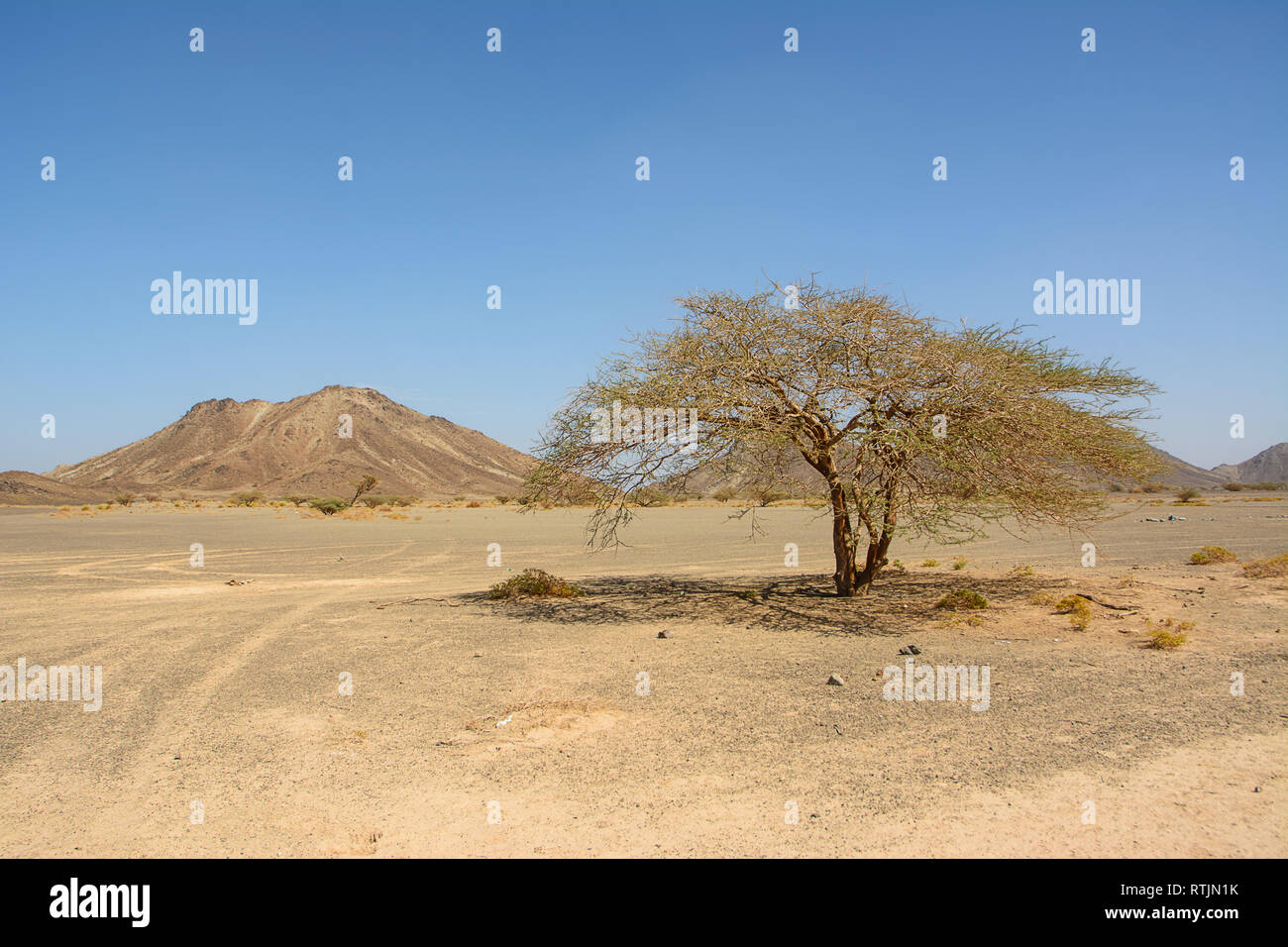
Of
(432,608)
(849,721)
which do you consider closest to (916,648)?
(849,721)

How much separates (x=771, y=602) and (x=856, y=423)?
372 centimetres

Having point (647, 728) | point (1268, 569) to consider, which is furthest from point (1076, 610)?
point (647, 728)

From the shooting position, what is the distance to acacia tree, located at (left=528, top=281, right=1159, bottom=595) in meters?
10.7

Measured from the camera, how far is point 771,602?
13.5 m

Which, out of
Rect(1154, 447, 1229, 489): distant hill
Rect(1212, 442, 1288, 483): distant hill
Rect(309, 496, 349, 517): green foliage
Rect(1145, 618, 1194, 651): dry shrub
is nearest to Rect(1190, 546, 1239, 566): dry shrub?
Rect(1145, 618, 1194, 651): dry shrub

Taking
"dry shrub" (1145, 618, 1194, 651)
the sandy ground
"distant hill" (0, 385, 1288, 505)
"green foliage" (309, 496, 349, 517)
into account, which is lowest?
the sandy ground

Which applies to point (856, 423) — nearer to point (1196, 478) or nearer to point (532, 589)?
point (532, 589)

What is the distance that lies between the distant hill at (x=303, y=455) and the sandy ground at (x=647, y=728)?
9714 centimetres

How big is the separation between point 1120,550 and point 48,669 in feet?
80.7

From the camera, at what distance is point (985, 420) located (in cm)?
1048

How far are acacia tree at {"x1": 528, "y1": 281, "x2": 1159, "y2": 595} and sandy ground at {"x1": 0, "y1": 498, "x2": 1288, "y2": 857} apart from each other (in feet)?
6.41

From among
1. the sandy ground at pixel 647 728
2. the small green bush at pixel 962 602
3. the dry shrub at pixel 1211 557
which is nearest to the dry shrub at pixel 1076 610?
the sandy ground at pixel 647 728

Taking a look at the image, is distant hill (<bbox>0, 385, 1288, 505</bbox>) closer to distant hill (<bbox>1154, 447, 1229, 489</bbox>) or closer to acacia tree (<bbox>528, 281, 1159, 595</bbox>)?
distant hill (<bbox>1154, 447, 1229, 489</bbox>)

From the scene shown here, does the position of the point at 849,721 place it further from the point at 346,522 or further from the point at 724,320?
the point at 346,522
